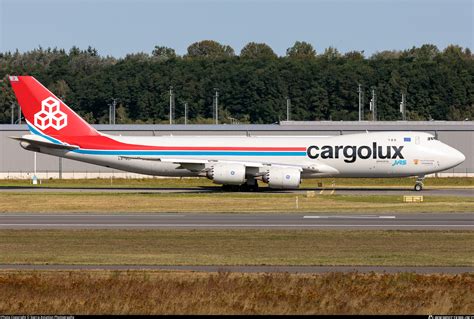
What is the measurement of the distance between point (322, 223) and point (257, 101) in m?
121

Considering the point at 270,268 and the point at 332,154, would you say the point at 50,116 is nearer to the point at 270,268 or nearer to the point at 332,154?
the point at 332,154

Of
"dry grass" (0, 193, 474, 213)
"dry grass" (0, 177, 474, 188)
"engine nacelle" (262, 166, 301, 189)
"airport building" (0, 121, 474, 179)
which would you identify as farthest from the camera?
"airport building" (0, 121, 474, 179)

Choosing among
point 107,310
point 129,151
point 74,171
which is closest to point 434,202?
point 129,151

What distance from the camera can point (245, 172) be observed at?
64.0 meters

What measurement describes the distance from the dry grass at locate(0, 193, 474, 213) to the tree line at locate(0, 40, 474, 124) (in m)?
94.8

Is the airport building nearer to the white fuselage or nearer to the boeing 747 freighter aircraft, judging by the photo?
the boeing 747 freighter aircraft

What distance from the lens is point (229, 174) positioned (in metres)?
62.9

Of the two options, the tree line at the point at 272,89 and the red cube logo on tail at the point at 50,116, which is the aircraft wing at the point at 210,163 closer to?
the red cube logo on tail at the point at 50,116

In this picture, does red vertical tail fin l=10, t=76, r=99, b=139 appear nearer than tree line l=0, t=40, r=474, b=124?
Yes

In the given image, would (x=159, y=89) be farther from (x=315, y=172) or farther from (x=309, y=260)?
(x=309, y=260)

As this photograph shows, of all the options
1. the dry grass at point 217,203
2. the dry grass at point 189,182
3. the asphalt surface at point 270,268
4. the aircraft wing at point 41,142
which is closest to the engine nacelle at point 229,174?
the dry grass at point 217,203

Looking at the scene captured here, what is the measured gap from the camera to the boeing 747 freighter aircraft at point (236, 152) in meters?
64.6

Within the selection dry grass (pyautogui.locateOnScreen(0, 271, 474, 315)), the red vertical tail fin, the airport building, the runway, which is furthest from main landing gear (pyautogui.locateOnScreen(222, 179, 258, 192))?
dry grass (pyautogui.locateOnScreen(0, 271, 474, 315))

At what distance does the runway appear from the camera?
1549 inches
